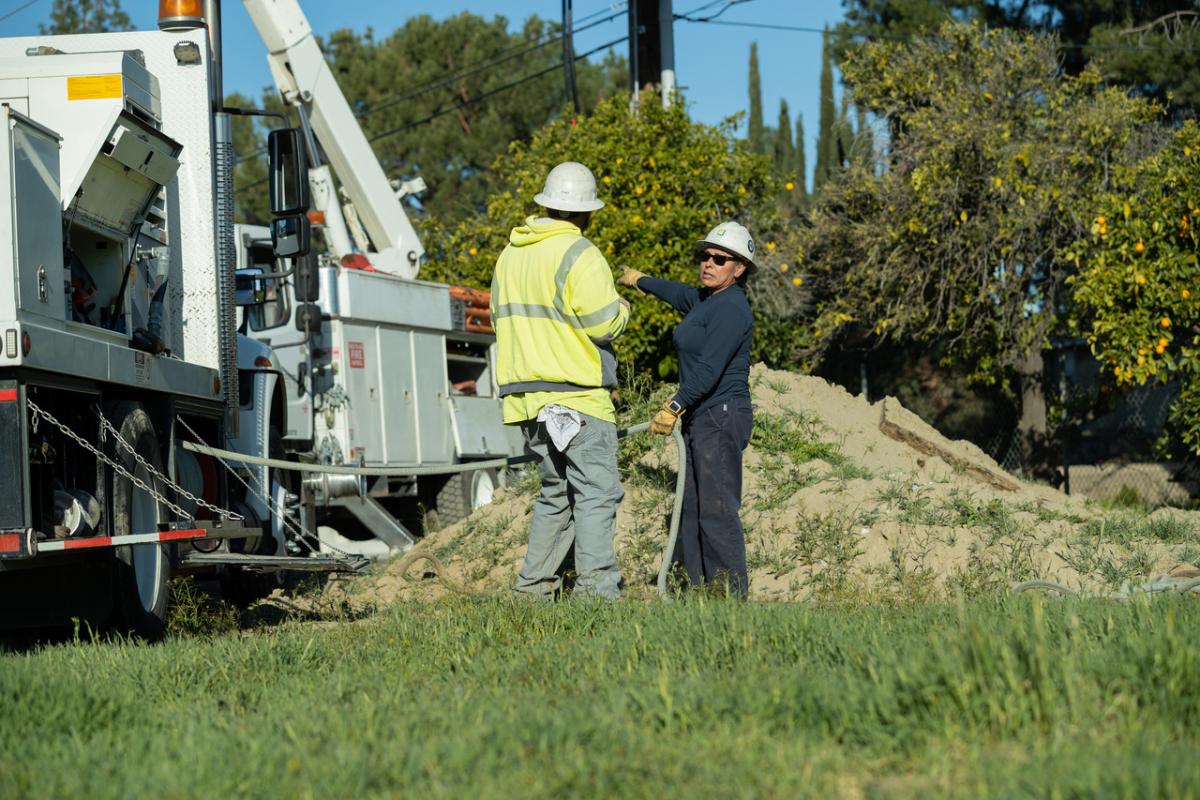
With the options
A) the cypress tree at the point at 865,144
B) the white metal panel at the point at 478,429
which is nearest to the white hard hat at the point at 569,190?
the white metal panel at the point at 478,429

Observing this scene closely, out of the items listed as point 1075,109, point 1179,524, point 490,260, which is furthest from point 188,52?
point 1075,109

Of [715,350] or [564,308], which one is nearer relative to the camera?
[564,308]

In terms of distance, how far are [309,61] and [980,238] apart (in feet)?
25.4

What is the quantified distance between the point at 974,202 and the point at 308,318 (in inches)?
312

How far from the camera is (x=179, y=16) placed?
906cm

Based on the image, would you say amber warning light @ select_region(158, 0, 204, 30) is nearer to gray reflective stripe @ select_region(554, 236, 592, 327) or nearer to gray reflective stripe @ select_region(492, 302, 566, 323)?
gray reflective stripe @ select_region(492, 302, 566, 323)

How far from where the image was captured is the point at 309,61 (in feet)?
53.8

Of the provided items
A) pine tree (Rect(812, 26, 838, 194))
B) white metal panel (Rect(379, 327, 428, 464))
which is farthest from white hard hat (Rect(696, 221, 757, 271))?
pine tree (Rect(812, 26, 838, 194))

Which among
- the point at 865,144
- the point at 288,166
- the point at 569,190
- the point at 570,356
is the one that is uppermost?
the point at 865,144

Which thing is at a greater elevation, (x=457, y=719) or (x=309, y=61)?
(x=309, y=61)

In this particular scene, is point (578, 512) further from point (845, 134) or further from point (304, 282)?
point (845, 134)

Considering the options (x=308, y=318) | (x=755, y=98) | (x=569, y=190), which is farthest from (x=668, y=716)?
Result: (x=755, y=98)

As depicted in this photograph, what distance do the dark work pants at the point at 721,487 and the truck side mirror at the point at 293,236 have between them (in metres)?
3.55

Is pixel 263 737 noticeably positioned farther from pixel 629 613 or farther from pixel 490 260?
pixel 490 260
